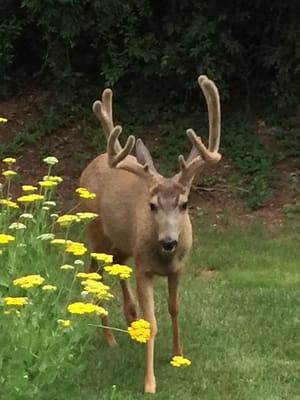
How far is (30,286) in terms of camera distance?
4.37 m

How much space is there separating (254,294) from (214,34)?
4.99 m

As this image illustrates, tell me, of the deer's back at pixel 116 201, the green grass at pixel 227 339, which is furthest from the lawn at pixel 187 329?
the deer's back at pixel 116 201

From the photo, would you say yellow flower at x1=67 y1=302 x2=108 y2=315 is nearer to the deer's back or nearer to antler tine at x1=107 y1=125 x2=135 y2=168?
antler tine at x1=107 y1=125 x2=135 y2=168

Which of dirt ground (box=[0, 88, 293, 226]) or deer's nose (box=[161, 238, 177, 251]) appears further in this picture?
dirt ground (box=[0, 88, 293, 226])

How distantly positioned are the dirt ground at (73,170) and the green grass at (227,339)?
1.58m

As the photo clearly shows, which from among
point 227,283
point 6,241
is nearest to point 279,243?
point 227,283

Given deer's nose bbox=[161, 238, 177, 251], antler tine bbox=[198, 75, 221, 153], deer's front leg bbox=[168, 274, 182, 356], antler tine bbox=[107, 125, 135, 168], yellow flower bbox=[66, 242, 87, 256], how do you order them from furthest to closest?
deer's front leg bbox=[168, 274, 182, 356]
antler tine bbox=[198, 75, 221, 153]
antler tine bbox=[107, 125, 135, 168]
deer's nose bbox=[161, 238, 177, 251]
yellow flower bbox=[66, 242, 87, 256]

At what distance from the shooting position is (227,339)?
6.71 meters

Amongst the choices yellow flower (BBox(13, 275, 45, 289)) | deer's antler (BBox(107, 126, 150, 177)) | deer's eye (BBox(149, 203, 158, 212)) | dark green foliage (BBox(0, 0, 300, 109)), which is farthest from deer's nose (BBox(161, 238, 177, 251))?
dark green foliage (BBox(0, 0, 300, 109))

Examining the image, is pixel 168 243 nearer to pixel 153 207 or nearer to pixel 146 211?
pixel 153 207

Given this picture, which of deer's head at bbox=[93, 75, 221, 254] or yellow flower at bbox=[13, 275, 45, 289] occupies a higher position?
deer's head at bbox=[93, 75, 221, 254]

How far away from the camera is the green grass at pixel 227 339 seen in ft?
19.3

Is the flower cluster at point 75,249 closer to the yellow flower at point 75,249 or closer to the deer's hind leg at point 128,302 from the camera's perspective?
the yellow flower at point 75,249

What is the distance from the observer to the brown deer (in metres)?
5.92
